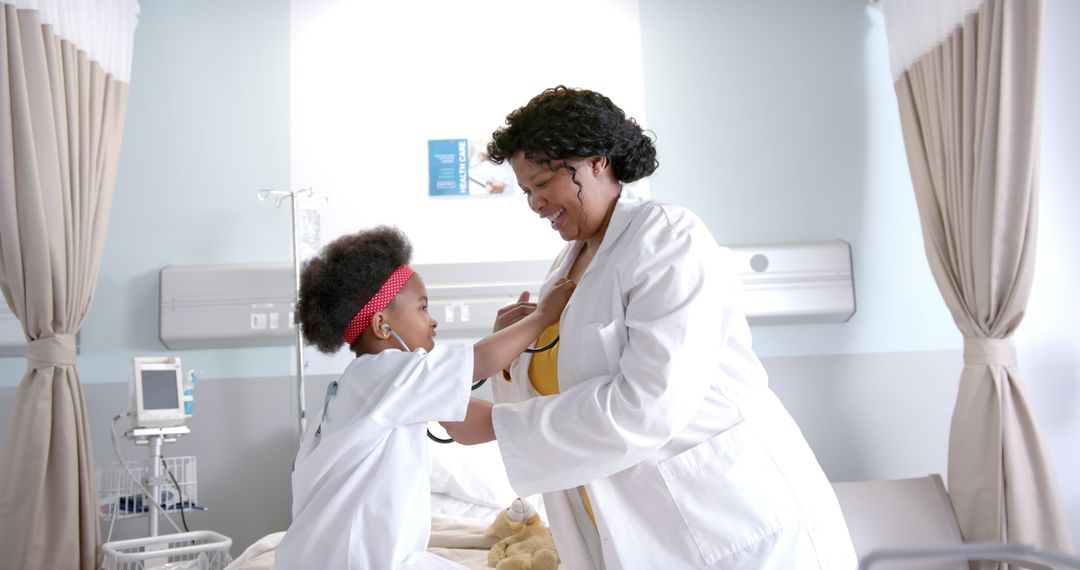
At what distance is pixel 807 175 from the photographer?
369 cm

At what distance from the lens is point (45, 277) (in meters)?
2.82

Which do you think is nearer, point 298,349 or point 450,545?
point 450,545

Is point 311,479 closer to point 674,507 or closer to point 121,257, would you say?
point 674,507

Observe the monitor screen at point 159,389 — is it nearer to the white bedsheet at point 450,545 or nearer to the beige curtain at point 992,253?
the white bedsheet at point 450,545

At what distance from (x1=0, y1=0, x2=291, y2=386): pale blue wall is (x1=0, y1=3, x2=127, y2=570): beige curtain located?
0.58 metres

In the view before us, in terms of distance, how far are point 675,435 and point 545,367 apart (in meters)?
0.39

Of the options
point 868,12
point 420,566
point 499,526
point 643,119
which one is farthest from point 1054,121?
point 420,566

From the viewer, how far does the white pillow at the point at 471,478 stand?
10.1ft

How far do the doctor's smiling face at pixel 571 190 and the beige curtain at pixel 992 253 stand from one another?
184 centimetres

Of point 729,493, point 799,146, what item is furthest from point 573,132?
point 799,146

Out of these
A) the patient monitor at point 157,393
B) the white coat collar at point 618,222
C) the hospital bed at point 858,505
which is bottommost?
the hospital bed at point 858,505

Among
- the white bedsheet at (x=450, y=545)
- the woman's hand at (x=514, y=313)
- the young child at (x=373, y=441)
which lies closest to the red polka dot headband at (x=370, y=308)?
the young child at (x=373, y=441)

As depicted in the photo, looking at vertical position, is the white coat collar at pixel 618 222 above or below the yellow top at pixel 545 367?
above

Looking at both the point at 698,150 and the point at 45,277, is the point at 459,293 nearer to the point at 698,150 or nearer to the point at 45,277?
the point at 698,150
